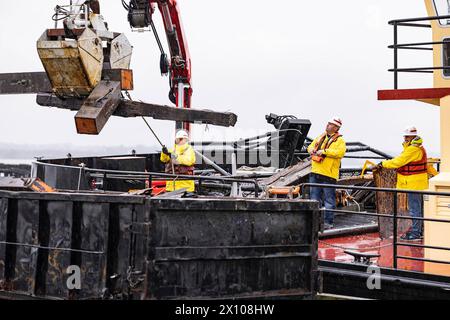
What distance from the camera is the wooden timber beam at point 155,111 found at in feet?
27.5

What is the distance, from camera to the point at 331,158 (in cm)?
1011

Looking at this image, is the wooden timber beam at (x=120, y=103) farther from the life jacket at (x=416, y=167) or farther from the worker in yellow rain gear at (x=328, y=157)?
the life jacket at (x=416, y=167)

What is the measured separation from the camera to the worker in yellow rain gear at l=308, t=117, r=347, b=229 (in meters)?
10.0

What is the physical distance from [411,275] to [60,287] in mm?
3702

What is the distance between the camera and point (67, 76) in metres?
7.95

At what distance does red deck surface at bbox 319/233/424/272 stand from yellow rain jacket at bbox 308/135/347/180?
0.98m

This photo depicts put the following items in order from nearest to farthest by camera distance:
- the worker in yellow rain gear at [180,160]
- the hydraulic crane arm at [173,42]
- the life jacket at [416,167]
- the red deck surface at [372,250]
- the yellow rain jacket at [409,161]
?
1. the red deck surface at [372,250]
2. the yellow rain jacket at [409,161]
3. the life jacket at [416,167]
4. the worker in yellow rain gear at [180,160]
5. the hydraulic crane arm at [173,42]

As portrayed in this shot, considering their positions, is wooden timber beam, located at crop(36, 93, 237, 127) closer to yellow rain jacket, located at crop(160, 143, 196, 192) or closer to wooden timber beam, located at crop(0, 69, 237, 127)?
wooden timber beam, located at crop(0, 69, 237, 127)

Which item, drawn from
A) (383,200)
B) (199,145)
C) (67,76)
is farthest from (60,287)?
(199,145)

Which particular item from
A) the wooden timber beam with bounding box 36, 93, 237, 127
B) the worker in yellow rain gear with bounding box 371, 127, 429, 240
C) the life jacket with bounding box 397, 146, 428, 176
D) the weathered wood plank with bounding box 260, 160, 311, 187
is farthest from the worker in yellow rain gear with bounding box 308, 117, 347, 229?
the wooden timber beam with bounding box 36, 93, 237, 127

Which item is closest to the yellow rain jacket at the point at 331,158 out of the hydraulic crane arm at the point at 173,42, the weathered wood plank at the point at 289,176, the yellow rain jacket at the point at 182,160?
the weathered wood plank at the point at 289,176

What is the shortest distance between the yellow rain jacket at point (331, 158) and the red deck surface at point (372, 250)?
0.98 metres
